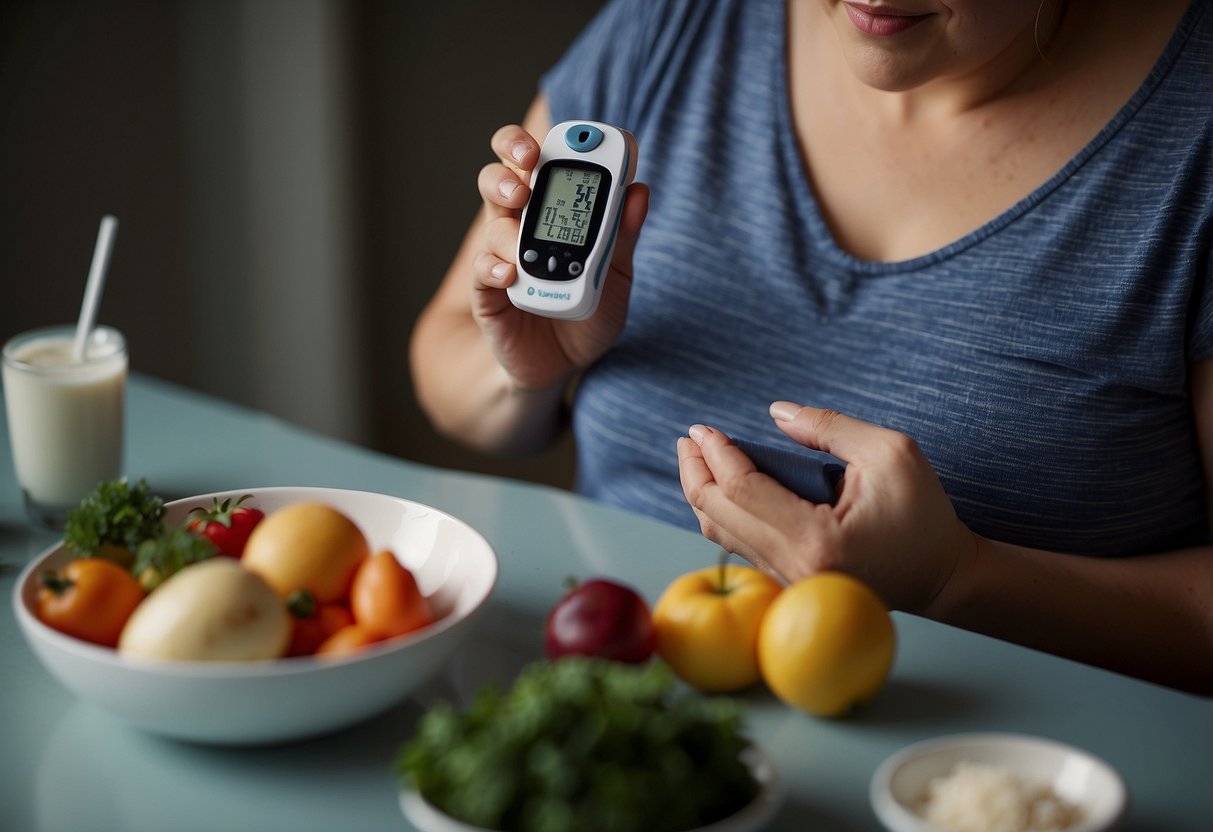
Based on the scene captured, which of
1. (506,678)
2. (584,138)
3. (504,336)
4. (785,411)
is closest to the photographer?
(506,678)

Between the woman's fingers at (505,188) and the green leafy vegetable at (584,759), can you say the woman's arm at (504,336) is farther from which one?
the green leafy vegetable at (584,759)

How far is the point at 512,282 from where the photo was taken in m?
1.12

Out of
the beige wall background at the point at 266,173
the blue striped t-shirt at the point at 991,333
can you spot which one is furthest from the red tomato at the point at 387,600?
the beige wall background at the point at 266,173

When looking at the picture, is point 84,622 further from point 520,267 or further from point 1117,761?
point 1117,761

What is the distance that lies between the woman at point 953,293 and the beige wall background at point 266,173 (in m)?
1.26

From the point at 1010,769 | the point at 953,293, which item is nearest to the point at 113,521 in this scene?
the point at 1010,769

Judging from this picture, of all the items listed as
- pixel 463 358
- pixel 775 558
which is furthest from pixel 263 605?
pixel 463 358

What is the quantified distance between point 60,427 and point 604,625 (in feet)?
2.03

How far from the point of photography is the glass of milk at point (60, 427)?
112 cm

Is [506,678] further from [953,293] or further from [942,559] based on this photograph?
[953,293]

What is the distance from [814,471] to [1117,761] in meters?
0.28

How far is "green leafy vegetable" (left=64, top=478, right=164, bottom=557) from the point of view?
2.66 feet

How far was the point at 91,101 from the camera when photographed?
226 centimetres

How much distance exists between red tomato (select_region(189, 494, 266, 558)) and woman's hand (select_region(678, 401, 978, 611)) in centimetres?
32
